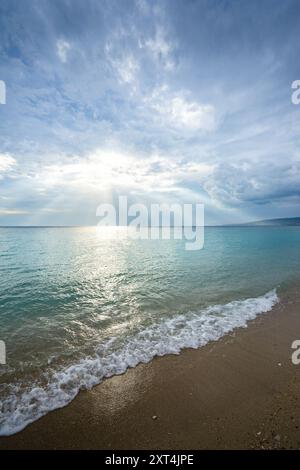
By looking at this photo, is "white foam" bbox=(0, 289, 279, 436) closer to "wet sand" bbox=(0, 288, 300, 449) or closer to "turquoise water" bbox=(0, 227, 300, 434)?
"turquoise water" bbox=(0, 227, 300, 434)

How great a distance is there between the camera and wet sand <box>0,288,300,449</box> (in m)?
5.11

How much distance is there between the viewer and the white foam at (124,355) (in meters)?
6.20

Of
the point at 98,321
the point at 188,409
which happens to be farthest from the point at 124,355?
the point at 98,321

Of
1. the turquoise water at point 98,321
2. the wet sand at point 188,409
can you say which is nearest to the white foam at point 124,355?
the turquoise water at point 98,321

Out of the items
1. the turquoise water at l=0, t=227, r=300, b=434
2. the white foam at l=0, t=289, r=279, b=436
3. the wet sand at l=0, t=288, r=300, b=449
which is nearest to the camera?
the wet sand at l=0, t=288, r=300, b=449

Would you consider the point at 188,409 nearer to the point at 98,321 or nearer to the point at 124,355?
the point at 124,355

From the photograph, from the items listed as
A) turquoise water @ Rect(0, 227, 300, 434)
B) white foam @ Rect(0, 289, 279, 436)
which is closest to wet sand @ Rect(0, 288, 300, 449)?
white foam @ Rect(0, 289, 279, 436)

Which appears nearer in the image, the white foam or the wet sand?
the wet sand

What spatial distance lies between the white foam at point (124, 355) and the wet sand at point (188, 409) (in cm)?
41

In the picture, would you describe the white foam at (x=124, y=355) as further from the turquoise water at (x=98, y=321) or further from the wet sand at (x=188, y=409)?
the wet sand at (x=188, y=409)

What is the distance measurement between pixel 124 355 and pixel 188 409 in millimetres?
3614

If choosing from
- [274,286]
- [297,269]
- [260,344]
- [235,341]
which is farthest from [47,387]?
[297,269]

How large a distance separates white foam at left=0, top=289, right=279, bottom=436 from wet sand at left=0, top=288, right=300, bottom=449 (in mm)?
408

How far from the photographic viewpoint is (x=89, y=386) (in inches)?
279
